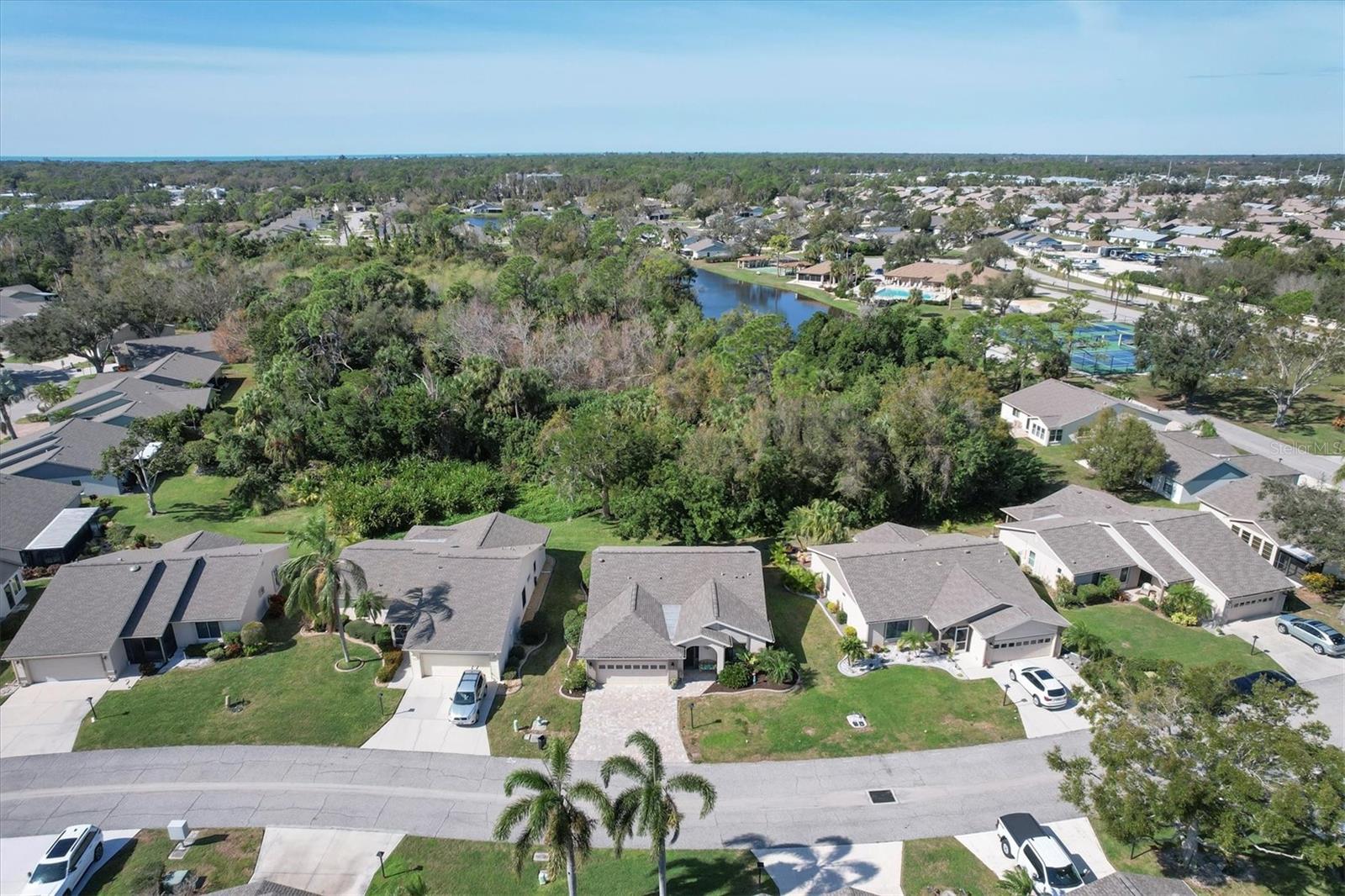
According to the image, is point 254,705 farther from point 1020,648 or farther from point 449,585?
point 1020,648

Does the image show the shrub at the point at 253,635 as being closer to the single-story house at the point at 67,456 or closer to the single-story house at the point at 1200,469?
the single-story house at the point at 67,456

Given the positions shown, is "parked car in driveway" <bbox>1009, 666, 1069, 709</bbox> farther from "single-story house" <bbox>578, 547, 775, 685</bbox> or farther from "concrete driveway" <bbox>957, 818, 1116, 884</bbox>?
"single-story house" <bbox>578, 547, 775, 685</bbox>

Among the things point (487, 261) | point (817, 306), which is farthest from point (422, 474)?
point (817, 306)

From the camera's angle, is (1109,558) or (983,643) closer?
(983,643)

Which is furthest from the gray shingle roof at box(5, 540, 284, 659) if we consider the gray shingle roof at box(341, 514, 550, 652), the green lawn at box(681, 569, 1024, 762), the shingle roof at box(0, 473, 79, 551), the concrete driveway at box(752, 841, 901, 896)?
the concrete driveway at box(752, 841, 901, 896)

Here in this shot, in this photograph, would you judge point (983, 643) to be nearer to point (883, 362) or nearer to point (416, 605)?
point (416, 605)

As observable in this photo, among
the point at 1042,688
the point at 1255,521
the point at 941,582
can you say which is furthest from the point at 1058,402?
the point at 1042,688

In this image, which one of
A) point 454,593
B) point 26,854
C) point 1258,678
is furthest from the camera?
point 454,593
